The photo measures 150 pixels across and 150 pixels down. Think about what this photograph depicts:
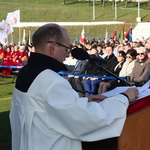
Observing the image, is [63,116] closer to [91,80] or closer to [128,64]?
[128,64]

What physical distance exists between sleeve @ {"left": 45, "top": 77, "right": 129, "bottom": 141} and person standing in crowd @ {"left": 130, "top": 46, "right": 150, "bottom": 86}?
30.2 feet

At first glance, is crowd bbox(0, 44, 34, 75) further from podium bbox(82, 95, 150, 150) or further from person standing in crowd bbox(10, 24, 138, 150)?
podium bbox(82, 95, 150, 150)

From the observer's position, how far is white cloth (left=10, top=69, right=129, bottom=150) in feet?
10.9

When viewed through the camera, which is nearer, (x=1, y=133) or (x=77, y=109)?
(x=77, y=109)

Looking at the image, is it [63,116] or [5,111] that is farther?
[5,111]

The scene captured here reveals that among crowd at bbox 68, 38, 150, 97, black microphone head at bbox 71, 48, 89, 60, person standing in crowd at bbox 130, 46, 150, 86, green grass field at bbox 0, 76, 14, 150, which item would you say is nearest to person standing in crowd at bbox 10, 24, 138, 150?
black microphone head at bbox 71, 48, 89, 60

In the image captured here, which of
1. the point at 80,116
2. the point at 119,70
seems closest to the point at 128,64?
the point at 119,70

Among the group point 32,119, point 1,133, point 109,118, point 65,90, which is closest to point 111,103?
point 109,118

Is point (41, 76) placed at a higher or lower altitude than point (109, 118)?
higher

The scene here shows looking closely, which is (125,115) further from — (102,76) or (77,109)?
(102,76)

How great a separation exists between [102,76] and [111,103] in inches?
434

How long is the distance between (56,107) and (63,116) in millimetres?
77

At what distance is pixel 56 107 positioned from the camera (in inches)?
131

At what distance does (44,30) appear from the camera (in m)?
3.60
